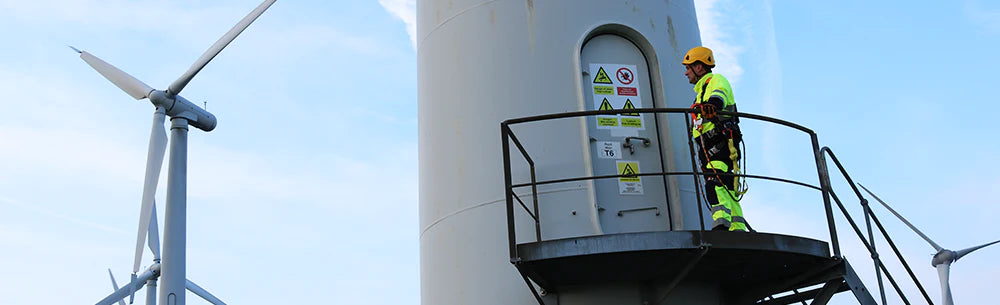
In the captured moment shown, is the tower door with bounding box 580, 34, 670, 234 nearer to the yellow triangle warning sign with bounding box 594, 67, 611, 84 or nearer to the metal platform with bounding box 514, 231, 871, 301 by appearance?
the yellow triangle warning sign with bounding box 594, 67, 611, 84

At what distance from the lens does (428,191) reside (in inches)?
372

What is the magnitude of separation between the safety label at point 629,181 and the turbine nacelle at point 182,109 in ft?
33.5

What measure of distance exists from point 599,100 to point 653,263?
2.21 m

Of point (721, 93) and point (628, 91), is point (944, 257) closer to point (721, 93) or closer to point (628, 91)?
point (628, 91)

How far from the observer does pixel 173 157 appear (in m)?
15.3

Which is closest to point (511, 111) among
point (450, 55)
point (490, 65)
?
point (490, 65)

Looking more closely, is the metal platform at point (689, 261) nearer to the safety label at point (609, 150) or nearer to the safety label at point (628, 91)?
the safety label at point (609, 150)

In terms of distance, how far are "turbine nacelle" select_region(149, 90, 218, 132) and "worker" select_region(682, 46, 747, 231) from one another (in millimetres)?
10853

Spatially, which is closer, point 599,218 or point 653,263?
point 653,263

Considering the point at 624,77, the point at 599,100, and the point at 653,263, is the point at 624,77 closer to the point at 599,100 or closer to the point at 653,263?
the point at 599,100

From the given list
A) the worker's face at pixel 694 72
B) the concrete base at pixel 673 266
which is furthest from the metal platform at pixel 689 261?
the worker's face at pixel 694 72

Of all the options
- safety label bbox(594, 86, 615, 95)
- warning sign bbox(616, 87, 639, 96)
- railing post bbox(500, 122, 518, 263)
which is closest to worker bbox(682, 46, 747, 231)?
warning sign bbox(616, 87, 639, 96)

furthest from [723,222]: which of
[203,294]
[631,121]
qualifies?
[203,294]

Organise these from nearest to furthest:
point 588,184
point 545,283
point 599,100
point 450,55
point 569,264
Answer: point 569,264, point 545,283, point 588,184, point 599,100, point 450,55
